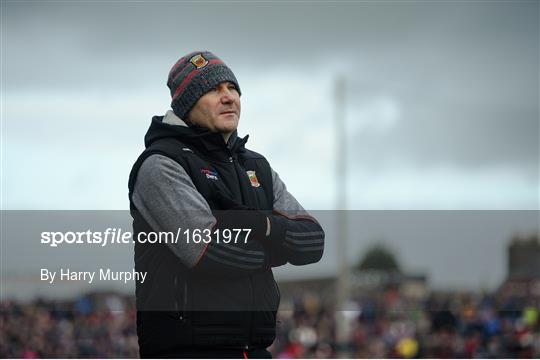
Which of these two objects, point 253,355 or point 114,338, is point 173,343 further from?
point 114,338

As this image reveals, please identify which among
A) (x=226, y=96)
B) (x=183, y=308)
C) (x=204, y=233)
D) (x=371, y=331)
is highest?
(x=226, y=96)

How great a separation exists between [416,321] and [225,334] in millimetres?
19107

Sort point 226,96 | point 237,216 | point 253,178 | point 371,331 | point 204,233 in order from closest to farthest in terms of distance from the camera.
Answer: point 204,233, point 237,216, point 226,96, point 253,178, point 371,331

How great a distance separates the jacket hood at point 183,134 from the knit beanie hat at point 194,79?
5 centimetres

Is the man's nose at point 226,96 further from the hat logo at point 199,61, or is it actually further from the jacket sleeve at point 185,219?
the jacket sleeve at point 185,219

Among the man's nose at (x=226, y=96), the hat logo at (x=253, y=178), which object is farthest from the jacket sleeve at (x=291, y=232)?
the man's nose at (x=226, y=96)

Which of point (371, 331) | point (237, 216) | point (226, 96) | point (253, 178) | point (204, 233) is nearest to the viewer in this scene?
point (204, 233)

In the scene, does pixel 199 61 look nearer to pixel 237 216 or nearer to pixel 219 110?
pixel 219 110

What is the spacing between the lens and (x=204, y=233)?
343 cm

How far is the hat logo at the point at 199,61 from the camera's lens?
147 inches

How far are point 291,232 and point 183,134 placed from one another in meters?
0.52

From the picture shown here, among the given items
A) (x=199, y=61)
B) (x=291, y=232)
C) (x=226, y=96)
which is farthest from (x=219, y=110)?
(x=291, y=232)

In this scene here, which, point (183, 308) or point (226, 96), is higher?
point (226, 96)

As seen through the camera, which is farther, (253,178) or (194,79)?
(253,178)
